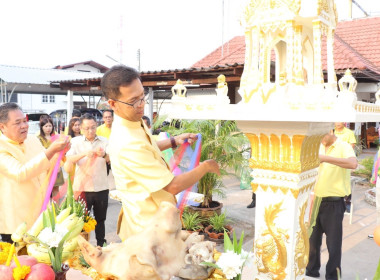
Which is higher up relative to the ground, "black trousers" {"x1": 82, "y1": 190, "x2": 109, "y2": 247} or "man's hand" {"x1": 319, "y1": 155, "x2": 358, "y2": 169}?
"man's hand" {"x1": 319, "y1": 155, "x2": 358, "y2": 169}

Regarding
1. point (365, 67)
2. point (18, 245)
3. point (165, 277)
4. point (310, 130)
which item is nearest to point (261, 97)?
point (310, 130)

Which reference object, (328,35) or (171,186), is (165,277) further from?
(328,35)

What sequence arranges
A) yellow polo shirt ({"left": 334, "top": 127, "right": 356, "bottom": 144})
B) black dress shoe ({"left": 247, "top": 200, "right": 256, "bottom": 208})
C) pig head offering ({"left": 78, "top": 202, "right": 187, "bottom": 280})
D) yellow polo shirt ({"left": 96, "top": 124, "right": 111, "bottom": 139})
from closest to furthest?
1. pig head offering ({"left": 78, "top": 202, "right": 187, "bottom": 280})
2. yellow polo shirt ({"left": 96, "top": 124, "right": 111, "bottom": 139})
3. yellow polo shirt ({"left": 334, "top": 127, "right": 356, "bottom": 144})
4. black dress shoe ({"left": 247, "top": 200, "right": 256, "bottom": 208})

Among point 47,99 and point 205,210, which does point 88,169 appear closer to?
point 205,210

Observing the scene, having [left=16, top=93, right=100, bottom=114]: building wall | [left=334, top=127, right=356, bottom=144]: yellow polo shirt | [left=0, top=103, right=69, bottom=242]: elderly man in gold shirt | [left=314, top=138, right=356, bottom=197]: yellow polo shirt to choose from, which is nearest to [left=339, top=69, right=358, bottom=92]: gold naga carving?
[left=314, top=138, right=356, bottom=197]: yellow polo shirt

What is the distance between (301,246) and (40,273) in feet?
5.24

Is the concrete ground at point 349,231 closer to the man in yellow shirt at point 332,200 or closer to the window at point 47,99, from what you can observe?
the man in yellow shirt at point 332,200

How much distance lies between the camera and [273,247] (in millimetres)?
2143

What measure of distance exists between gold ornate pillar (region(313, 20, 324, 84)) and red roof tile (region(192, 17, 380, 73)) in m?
5.73

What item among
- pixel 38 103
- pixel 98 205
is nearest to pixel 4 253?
pixel 98 205

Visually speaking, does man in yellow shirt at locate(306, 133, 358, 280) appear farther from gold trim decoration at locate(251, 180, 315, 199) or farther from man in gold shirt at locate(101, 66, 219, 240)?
man in gold shirt at locate(101, 66, 219, 240)

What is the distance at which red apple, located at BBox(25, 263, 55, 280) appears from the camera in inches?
58.1

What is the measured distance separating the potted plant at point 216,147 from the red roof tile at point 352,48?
3454 millimetres

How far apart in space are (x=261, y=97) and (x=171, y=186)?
31.9 inches
